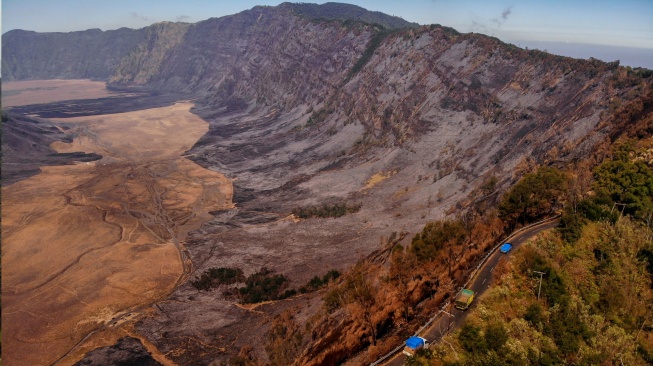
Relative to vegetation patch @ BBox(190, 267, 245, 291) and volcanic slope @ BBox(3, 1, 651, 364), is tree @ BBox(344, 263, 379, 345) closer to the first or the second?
volcanic slope @ BBox(3, 1, 651, 364)

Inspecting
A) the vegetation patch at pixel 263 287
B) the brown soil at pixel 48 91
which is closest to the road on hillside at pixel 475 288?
the vegetation patch at pixel 263 287

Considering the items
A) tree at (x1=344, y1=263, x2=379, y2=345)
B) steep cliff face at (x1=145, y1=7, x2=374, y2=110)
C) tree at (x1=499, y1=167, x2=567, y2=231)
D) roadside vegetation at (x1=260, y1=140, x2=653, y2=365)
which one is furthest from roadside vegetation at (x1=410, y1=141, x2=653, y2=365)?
steep cliff face at (x1=145, y1=7, x2=374, y2=110)

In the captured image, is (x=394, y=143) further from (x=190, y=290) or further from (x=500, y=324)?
(x=500, y=324)

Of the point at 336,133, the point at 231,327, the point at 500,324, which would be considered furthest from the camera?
the point at 336,133

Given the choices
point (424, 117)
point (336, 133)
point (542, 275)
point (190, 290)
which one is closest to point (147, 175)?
point (336, 133)

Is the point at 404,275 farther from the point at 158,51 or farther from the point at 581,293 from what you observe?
the point at 158,51

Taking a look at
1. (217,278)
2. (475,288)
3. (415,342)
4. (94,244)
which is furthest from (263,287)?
(94,244)
